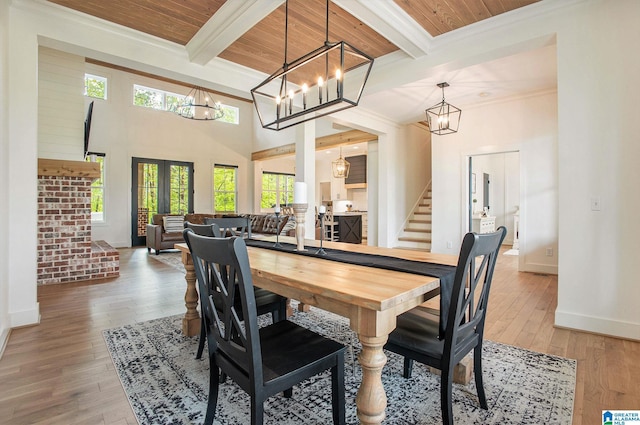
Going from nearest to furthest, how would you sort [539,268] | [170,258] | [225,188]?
[539,268], [170,258], [225,188]

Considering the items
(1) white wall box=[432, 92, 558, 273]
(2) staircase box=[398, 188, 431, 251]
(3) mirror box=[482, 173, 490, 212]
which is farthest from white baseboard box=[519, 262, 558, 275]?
(3) mirror box=[482, 173, 490, 212]

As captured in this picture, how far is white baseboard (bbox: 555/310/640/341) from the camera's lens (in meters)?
2.43

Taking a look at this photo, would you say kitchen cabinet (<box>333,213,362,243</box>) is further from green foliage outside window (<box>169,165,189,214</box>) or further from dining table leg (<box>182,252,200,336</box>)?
dining table leg (<box>182,252,200,336</box>)

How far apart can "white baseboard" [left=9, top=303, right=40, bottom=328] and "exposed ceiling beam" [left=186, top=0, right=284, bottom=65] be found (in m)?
2.90

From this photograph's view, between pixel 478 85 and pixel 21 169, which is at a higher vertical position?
pixel 478 85

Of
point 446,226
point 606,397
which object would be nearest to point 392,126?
point 446,226

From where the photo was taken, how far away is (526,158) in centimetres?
499

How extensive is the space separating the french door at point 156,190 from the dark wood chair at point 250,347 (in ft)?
25.9

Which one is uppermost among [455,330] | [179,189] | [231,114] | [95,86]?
[231,114]

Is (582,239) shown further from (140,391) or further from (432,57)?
(140,391)

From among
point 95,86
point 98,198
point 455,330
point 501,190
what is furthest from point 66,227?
point 501,190

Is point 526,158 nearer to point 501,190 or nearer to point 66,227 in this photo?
point 501,190

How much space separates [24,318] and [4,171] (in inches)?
48.6

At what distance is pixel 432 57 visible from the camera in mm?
3439
